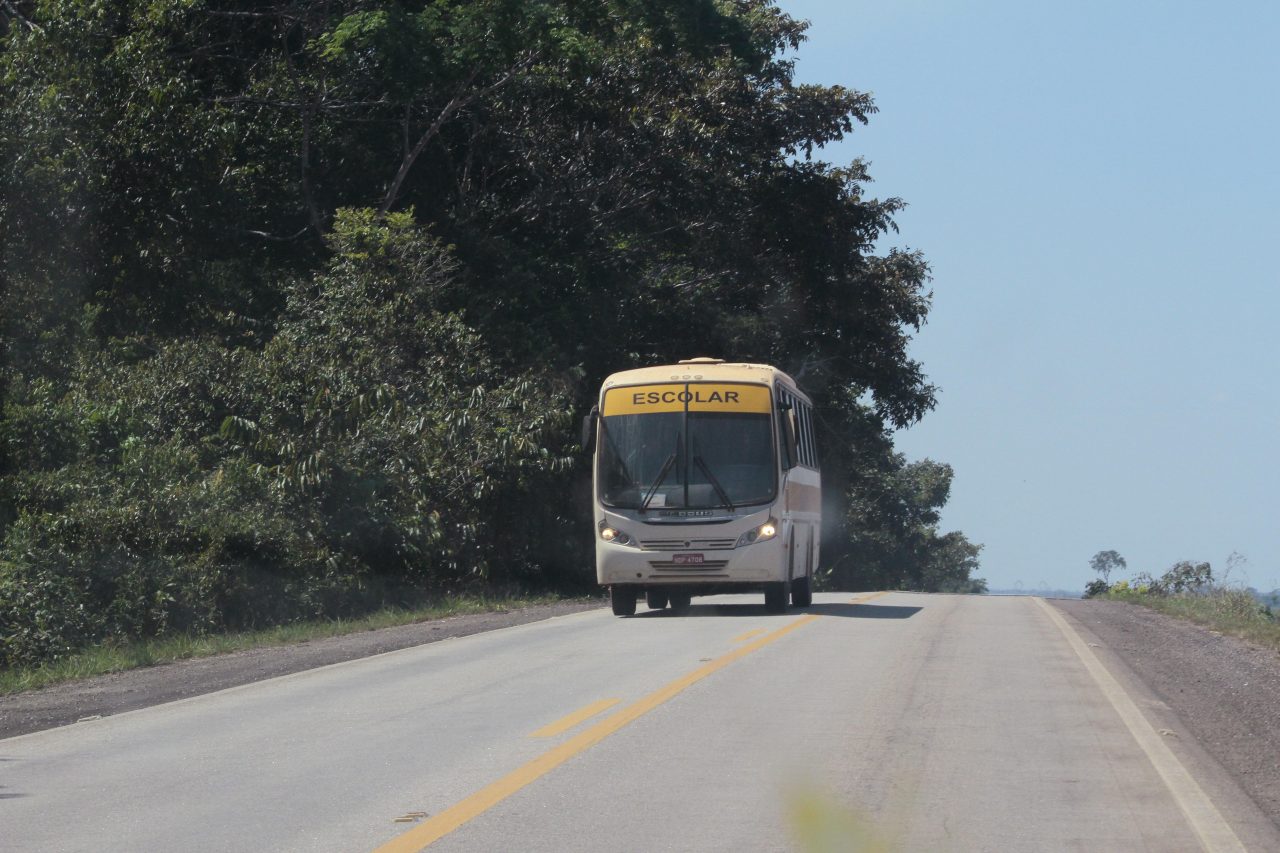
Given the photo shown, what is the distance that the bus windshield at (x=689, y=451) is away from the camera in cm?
1912

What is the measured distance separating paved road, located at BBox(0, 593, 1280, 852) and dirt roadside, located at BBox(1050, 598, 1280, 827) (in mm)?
259

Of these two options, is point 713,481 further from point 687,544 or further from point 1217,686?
point 1217,686

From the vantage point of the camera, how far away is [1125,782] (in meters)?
7.92

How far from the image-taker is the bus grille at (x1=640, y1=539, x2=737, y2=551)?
1883 cm

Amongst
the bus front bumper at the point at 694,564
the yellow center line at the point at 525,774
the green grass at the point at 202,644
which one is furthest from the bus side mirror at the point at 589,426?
the yellow center line at the point at 525,774

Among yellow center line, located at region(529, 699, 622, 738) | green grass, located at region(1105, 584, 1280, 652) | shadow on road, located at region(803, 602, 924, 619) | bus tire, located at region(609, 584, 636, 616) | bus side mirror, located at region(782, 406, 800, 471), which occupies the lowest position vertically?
yellow center line, located at region(529, 699, 622, 738)

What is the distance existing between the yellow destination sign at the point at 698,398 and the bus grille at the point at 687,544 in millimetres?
1796

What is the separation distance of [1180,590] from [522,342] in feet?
50.0

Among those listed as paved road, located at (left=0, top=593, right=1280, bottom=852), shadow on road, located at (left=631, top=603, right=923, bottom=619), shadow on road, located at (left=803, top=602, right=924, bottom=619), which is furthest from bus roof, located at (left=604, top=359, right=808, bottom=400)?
paved road, located at (left=0, top=593, right=1280, bottom=852)

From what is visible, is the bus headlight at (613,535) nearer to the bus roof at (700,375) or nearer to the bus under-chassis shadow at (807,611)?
the bus under-chassis shadow at (807,611)

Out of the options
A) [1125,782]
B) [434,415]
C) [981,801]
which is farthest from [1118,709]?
[434,415]

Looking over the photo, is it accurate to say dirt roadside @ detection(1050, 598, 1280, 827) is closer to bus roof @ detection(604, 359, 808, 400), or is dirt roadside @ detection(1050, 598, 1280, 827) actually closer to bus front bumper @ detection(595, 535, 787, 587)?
bus front bumper @ detection(595, 535, 787, 587)

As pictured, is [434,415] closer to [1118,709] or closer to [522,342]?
[522,342]

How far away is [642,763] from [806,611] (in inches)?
498
